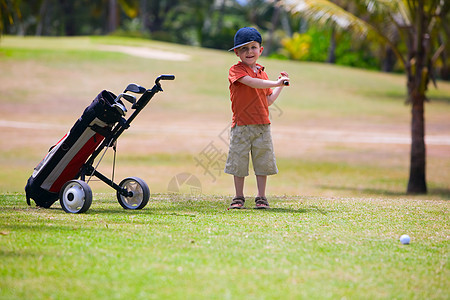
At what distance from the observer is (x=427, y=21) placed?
1279 centimetres

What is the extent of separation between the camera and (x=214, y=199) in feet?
25.6

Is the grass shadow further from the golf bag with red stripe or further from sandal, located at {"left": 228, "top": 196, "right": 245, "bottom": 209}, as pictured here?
the golf bag with red stripe

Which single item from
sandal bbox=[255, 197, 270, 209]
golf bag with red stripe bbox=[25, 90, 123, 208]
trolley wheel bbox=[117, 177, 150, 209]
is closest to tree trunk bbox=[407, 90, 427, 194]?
sandal bbox=[255, 197, 270, 209]

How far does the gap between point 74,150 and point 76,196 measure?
49 cm

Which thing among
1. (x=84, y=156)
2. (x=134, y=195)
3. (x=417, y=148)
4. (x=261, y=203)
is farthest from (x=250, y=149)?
(x=417, y=148)

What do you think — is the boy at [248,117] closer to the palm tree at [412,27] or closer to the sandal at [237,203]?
the sandal at [237,203]

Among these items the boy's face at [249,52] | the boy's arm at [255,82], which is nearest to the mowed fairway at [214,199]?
the boy's arm at [255,82]

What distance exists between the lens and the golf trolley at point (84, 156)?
6.13 meters

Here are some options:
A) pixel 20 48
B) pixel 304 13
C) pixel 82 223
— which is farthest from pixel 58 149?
pixel 20 48

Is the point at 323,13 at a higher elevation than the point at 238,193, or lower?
higher

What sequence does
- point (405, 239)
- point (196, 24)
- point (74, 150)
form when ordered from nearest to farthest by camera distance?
point (405, 239)
point (74, 150)
point (196, 24)

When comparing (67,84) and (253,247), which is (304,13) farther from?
(67,84)

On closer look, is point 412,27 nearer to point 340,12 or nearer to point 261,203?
point 340,12

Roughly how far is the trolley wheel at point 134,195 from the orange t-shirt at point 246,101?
1.16 m
